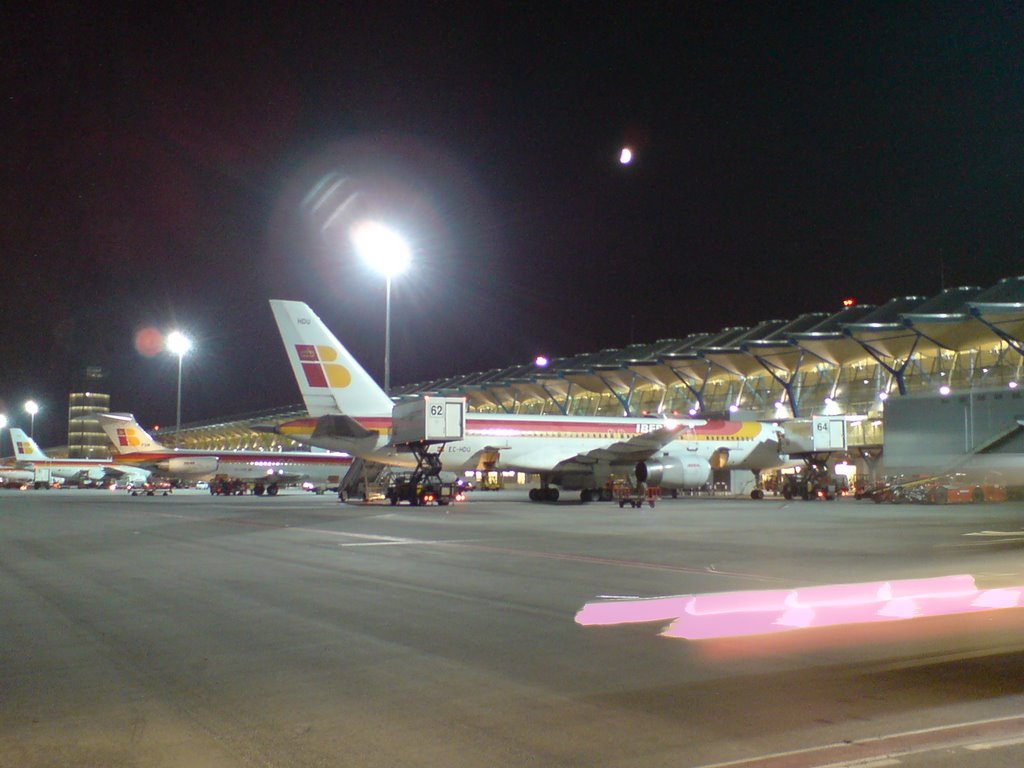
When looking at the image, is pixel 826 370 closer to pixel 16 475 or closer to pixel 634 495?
pixel 634 495

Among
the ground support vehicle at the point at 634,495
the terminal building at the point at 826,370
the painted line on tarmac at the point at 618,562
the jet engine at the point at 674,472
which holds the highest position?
the terminal building at the point at 826,370

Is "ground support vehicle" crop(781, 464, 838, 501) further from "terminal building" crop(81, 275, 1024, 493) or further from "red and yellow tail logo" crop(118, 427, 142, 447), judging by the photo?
"red and yellow tail logo" crop(118, 427, 142, 447)

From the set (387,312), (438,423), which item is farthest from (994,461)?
(387,312)

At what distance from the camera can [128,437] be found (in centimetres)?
6006

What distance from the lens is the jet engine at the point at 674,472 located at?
3597 cm

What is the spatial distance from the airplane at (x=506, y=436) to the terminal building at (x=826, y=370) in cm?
1004

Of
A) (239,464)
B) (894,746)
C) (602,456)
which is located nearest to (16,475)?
(239,464)

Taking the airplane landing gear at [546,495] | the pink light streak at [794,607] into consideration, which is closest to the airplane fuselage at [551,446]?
the airplane landing gear at [546,495]

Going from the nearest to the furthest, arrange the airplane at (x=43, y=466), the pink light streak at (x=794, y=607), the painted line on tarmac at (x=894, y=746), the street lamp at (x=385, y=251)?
Result: the painted line on tarmac at (x=894, y=746), the pink light streak at (x=794, y=607), the street lamp at (x=385, y=251), the airplane at (x=43, y=466)

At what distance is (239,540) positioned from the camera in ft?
60.5

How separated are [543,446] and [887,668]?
32.2m

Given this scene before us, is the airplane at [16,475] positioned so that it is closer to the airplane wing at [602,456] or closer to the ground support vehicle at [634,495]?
the airplane wing at [602,456]

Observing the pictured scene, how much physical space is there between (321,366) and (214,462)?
92.6ft

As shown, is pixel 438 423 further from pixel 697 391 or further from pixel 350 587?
pixel 697 391
